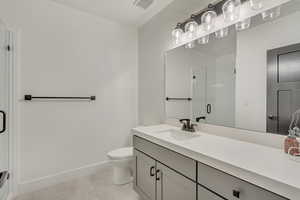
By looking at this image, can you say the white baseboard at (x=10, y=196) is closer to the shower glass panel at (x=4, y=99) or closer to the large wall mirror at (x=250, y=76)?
the shower glass panel at (x=4, y=99)

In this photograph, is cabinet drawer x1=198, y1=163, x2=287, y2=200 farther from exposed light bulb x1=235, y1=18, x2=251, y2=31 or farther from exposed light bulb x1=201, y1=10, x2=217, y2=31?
exposed light bulb x1=201, y1=10, x2=217, y2=31

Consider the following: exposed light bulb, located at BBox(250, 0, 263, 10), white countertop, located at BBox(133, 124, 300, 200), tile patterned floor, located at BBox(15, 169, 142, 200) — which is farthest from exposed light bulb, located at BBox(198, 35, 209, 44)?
tile patterned floor, located at BBox(15, 169, 142, 200)

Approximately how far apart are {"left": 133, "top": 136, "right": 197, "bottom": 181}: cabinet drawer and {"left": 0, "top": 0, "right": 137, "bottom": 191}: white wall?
1072 mm

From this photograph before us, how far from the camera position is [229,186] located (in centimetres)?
83

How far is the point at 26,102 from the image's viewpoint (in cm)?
186

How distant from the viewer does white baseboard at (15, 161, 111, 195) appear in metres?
1.85

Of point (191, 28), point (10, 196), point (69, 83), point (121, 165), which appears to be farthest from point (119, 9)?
Answer: point (10, 196)

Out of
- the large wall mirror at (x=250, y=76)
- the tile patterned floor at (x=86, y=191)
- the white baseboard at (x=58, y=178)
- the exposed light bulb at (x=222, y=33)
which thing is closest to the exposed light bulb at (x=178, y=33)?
the large wall mirror at (x=250, y=76)

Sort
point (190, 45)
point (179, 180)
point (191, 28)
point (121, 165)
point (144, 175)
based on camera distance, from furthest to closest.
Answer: point (121, 165) → point (190, 45) → point (191, 28) → point (144, 175) → point (179, 180)

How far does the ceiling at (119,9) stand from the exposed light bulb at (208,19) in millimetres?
742

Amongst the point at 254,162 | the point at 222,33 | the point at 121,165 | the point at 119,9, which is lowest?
the point at 121,165

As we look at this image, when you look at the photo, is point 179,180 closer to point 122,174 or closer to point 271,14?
point 122,174

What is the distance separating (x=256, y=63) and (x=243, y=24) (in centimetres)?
38

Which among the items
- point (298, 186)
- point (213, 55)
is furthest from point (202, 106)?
point (298, 186)
